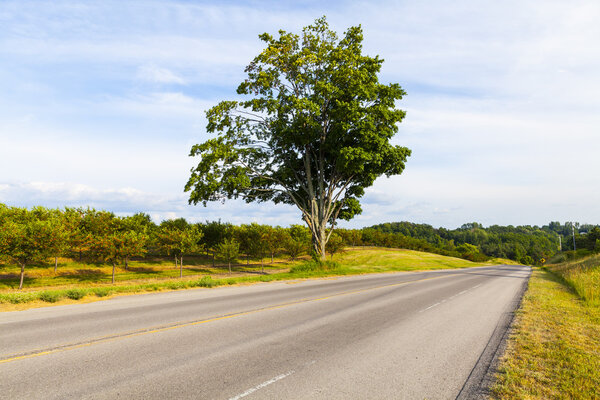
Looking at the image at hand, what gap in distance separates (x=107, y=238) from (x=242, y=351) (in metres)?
25.5

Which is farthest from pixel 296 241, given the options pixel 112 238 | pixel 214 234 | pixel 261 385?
pixel 261 385

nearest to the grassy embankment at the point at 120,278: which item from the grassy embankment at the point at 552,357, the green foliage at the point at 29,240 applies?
the green foliage at the point at 29,240

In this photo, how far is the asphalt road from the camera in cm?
479

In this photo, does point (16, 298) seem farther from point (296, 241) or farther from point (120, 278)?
point (296, 241)

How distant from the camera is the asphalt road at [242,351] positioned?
479cm

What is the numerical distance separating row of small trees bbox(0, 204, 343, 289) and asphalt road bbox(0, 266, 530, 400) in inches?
614

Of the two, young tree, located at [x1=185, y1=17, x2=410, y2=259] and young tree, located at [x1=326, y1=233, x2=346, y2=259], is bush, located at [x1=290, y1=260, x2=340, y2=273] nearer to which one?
young tree, located at [x1=185, y1=17, x2=410, y2=259]

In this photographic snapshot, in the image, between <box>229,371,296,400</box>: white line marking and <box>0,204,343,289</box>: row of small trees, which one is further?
<box>0,204,343,289</box>: row of small trees

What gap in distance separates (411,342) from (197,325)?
5280mm

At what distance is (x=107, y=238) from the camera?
1075 inches

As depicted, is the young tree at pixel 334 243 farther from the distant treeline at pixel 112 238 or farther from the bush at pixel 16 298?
the bush at pixel 16 298

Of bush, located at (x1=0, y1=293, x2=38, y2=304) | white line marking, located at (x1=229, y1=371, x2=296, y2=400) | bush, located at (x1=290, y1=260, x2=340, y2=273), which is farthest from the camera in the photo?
bush, located at (x1=290, y1=260, x2=340, y2=273)

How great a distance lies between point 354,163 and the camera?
83.7 feet

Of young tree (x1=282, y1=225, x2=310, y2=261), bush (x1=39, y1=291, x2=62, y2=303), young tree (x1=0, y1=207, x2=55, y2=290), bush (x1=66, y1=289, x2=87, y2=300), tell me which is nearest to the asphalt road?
bush (x1=39, y1=291, x2=62, y2=303)
